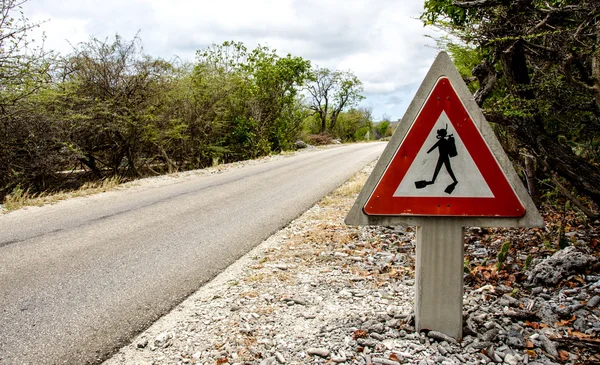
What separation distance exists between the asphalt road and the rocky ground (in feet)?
1.12

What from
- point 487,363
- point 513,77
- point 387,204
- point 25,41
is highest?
point 25,41

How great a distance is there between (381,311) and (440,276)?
2.41ft

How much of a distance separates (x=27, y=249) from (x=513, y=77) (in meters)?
6.09

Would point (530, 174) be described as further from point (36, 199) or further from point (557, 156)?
point (36, 199)

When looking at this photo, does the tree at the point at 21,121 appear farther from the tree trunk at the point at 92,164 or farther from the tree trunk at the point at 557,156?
the tree trunk at the point at 557,156

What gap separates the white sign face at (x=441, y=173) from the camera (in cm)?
188

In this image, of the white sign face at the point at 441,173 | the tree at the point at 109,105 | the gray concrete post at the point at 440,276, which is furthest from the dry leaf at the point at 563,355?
the tree at the point at 109,105

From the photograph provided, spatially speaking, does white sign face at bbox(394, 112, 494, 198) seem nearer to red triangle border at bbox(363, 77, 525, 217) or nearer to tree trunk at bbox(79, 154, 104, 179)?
red triangle border at bbox(363, 77, 525, 217)

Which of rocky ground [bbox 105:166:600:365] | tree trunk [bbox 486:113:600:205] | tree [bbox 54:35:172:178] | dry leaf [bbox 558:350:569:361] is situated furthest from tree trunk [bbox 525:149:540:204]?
tree [bbox 54:35:172:178]

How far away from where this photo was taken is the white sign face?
1.88 m

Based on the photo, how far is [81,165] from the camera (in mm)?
15266

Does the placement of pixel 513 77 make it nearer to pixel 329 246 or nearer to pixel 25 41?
pixel 329 246

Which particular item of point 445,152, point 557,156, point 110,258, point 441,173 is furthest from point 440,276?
point 110,258

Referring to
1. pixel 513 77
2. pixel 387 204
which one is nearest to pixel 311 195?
Result: pixel 513 77
